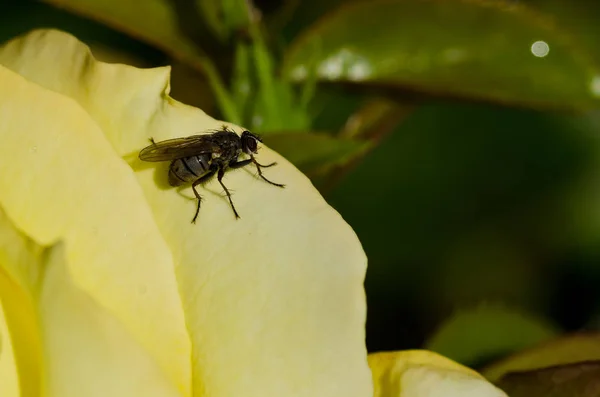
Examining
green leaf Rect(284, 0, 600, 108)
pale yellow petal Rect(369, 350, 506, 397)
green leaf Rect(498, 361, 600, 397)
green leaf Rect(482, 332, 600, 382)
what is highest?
green leaf Rect(284, 0, 600, 108)

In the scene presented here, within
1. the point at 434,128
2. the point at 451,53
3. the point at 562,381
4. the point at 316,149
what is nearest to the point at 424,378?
the point at 562,381

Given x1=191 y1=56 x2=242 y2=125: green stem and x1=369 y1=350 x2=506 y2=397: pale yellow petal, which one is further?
x1=191 y1=56 x2=242 y2=125: green stem

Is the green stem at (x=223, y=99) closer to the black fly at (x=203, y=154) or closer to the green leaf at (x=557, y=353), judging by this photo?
the black fly at (x=203, y=154)

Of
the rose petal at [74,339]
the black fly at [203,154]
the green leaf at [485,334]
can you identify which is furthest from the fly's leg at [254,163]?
the green leaf at [485,334]

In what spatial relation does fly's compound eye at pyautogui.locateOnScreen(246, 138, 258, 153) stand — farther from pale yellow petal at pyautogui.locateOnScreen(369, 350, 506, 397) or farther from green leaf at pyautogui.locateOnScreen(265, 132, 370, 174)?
pale yellow petal at pyautogui.locateOnScreen(369, 350, 506, 397)

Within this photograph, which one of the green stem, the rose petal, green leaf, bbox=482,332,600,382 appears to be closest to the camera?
the rose petal

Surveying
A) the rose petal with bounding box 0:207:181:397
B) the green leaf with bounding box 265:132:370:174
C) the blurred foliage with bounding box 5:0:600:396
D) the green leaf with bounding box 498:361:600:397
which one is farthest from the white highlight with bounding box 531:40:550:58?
the rose petal with bounding box 0:207:181:397
